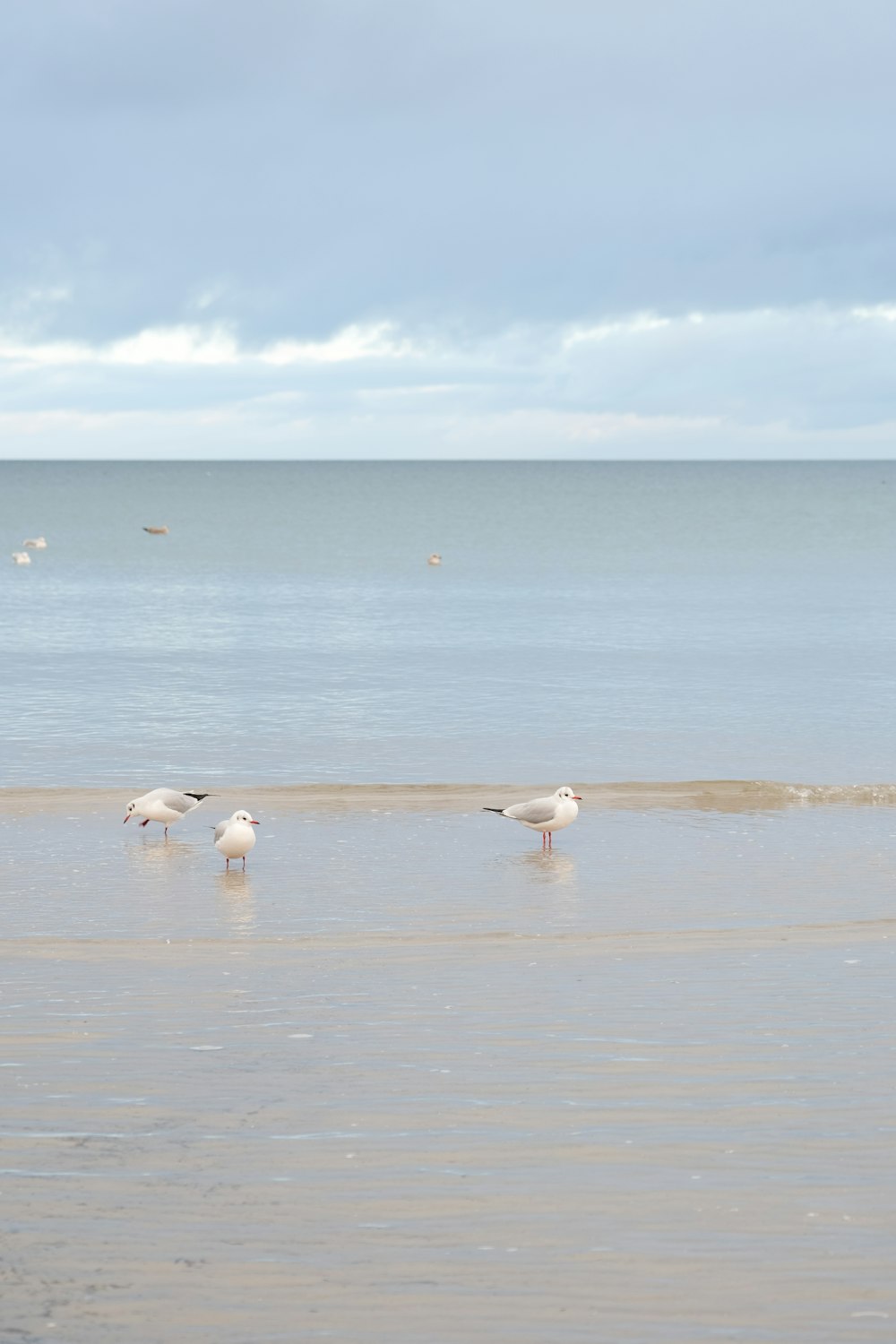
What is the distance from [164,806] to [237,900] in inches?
122

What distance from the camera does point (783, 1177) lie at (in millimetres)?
8078

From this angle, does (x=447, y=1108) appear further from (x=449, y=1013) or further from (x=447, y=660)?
(x=447, y=660)

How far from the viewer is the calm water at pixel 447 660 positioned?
23891 mm

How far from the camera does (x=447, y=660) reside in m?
36.8

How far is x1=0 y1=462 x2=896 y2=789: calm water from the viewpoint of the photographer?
2389cm

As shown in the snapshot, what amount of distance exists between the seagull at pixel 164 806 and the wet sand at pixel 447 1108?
6.59 feet

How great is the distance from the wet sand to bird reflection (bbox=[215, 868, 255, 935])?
0.06 meters

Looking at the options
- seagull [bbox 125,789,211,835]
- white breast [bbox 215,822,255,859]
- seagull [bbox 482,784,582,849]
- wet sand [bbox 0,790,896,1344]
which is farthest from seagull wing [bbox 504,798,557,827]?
seagull [bbox 125,789,211,835]

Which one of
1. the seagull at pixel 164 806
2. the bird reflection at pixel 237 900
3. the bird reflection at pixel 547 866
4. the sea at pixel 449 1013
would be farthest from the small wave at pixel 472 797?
the bird reflection at pixel 237 900

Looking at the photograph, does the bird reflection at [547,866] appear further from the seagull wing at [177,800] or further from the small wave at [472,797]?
the seagull wing at [177,800]

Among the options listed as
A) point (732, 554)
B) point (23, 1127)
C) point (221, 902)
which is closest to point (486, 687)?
point (221, 902)

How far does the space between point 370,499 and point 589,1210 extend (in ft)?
501

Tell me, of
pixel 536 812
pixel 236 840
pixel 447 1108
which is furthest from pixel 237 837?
pixel 447 1108

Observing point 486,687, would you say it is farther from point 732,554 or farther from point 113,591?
point 732,554
